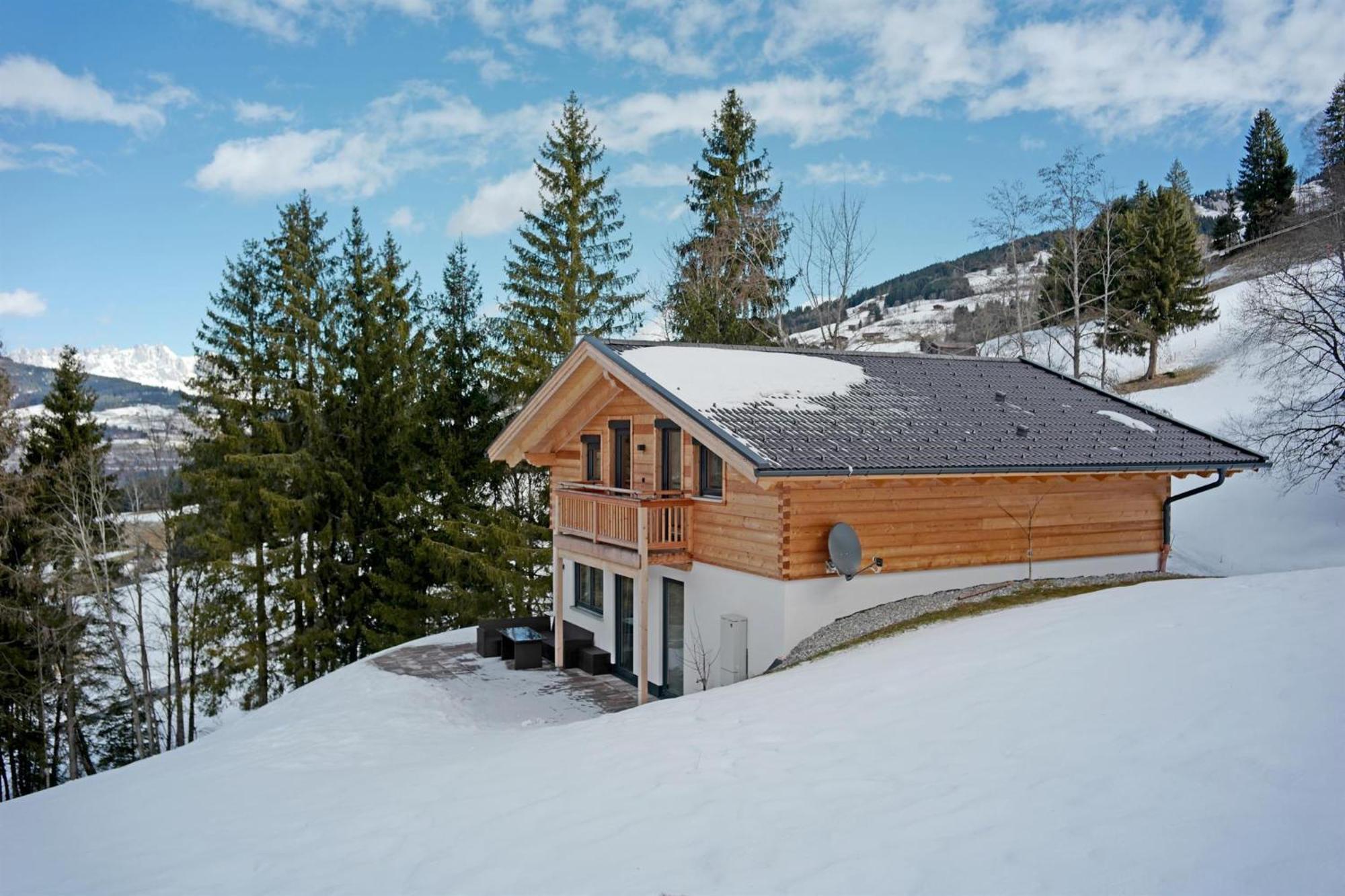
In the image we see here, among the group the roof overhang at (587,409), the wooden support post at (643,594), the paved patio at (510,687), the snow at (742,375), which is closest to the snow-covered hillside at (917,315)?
the roof overhang at (587,409)

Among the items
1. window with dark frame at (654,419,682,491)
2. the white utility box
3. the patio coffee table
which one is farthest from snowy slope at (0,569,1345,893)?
the patio coffee table

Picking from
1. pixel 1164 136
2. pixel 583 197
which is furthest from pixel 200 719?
pixel 1164 136

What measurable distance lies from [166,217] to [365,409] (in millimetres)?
18129

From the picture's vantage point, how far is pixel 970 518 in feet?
43.3

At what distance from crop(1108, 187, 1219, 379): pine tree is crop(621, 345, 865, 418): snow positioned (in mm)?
28173

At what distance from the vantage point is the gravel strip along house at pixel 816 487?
39.3 ft

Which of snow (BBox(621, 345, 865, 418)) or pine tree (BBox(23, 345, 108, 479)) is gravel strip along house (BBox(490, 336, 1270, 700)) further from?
pine tree (BBox(23, 345, 108, 479))

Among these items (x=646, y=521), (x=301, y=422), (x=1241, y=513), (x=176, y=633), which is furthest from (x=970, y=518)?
(x=176, y=633)

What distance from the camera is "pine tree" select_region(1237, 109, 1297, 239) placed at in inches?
2106

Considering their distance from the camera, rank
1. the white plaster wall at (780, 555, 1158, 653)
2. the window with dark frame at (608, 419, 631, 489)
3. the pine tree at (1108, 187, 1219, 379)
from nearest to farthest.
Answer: the white plaster wall at (780, 555, 1158, 653), the window with dark frame at (608, 419, 631, 489), the pine tree at (1108, 187, 1219, 379)

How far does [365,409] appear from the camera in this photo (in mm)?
24922

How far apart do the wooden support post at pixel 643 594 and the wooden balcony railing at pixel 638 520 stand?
60mm

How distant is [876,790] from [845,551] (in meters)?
5.95

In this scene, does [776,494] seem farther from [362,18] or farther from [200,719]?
[200,719]
